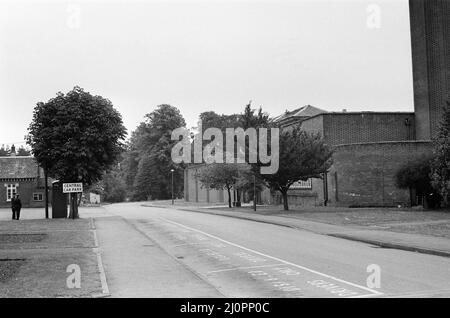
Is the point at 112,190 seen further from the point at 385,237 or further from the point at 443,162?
the point at 385,237

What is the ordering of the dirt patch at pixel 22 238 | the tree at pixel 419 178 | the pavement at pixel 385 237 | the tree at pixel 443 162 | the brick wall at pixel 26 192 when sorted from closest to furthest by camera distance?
the pavement at pixel 385 237
the dirt patch at pixel 22 238
the tree at pixel 443 162
the tree at pixel 419 178
the brick wall at pixel 26 192

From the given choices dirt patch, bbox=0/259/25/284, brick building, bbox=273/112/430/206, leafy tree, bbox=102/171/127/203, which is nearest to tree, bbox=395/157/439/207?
brick building, bbox=273/112/430/206

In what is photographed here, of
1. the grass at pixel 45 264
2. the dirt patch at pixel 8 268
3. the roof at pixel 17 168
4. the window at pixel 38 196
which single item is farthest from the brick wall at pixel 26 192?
the dirt patch at pixel 8 268

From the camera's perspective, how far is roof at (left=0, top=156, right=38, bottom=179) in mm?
64312

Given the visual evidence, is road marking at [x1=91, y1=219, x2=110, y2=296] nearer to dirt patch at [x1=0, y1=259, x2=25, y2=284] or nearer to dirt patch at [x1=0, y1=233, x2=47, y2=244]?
dirt patch at [x1=0, y1=259, x2=25, y2=284]

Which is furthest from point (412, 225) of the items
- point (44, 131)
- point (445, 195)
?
point (44, 131)

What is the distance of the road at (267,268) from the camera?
954 cm

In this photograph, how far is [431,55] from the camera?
151 feet

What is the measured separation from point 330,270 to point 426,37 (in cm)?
3960

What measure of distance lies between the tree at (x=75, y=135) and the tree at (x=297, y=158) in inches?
392

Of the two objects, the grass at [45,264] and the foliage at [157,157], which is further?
the foliage at [157,157]

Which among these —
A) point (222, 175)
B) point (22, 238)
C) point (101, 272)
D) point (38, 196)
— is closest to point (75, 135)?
point (22, 238)

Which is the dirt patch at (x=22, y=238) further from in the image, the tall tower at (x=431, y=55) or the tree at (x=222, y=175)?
the tall tower at (x=431, y=55)
